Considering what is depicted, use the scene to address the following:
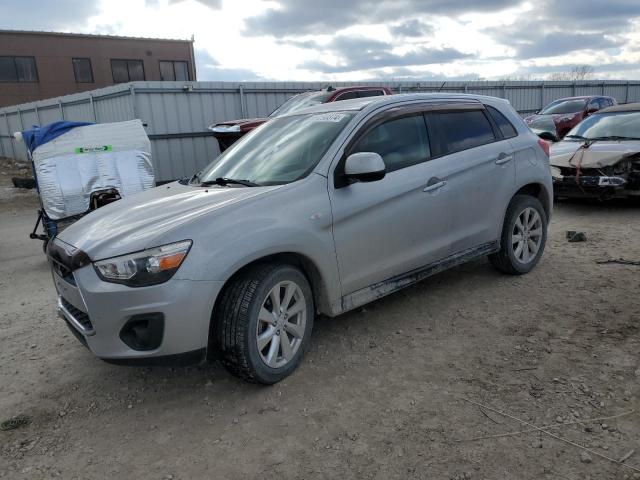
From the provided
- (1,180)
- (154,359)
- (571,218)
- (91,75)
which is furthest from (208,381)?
(91,75)

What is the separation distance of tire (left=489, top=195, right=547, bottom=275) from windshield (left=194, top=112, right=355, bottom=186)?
1960 millimetres

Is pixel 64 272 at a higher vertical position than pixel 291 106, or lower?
lower

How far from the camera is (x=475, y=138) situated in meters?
4.60

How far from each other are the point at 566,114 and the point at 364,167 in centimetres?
1381

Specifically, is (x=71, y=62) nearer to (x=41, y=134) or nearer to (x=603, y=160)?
(x=41, y=134)

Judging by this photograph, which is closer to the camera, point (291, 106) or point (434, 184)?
point (434, 184)

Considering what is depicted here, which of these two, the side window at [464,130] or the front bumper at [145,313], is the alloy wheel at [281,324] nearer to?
the front bumper at [145,313]

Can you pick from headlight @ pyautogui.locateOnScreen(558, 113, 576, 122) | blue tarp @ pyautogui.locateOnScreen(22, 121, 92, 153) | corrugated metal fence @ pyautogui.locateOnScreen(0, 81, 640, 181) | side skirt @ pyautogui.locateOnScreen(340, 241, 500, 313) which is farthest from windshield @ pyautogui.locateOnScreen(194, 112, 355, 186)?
headlight @ pyautogui.locateOnScreen(558, 113, 576, 122)

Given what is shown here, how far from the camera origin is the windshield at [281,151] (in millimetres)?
3662

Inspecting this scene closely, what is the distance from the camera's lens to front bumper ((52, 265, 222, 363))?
9.29 feet

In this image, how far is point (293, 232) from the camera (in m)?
3.25

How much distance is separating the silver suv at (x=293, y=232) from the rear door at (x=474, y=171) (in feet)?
0.04

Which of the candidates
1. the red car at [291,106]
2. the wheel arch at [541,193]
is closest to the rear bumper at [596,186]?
the wheel arch at [541,193]

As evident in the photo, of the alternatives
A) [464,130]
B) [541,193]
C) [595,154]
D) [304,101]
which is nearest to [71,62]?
[304,101]
